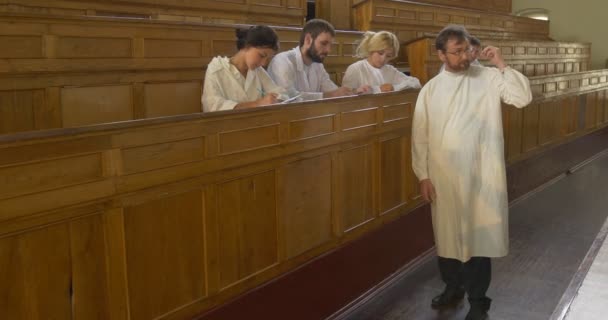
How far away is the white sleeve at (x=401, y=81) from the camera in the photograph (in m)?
3.65

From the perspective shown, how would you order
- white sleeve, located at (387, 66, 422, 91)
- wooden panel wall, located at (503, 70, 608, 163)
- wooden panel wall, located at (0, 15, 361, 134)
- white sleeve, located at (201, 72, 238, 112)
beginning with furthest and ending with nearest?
wooden panel wall, located at (503, 70, 608, 163)
white sleeve, located at (387, 66, 422, 91)
wooden panel wall, located at (0, 15, 361, 134)
white sleeve, located at (201, 72, 238, 112)

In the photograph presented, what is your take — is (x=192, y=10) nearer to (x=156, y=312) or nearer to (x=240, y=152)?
(x=240, y=152)

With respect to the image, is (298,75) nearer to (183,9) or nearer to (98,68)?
(98,68)

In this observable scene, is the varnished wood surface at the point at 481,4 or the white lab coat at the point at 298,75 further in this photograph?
the varnished wood surface at the point at 481,4

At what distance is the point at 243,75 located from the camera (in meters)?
2.71

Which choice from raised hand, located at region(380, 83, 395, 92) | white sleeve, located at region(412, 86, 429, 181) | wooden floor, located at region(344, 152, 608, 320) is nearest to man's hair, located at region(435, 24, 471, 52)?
white sleeve, located at region(412, 86, 429, 181)

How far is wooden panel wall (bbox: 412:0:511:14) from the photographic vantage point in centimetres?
894

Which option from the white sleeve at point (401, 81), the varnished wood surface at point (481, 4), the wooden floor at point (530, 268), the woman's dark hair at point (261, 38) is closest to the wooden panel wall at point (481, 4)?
the varnished wood surface at point (481, 4)

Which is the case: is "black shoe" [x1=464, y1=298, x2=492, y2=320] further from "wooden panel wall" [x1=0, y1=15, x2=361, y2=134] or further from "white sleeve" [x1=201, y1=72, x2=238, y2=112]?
"wooden panel wall" [x1=0, y1=15, x2=361, y2=134]

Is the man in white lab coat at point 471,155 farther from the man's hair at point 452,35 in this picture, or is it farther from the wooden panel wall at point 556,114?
the wooden panel wall at point 556,114

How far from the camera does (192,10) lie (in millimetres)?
4648

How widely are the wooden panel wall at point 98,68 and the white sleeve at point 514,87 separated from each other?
1.88 meters

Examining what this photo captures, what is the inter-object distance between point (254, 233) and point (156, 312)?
566 mm

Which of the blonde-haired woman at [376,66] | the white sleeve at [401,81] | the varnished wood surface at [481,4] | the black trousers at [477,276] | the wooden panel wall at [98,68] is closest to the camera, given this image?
the black trousers at [477,276]
